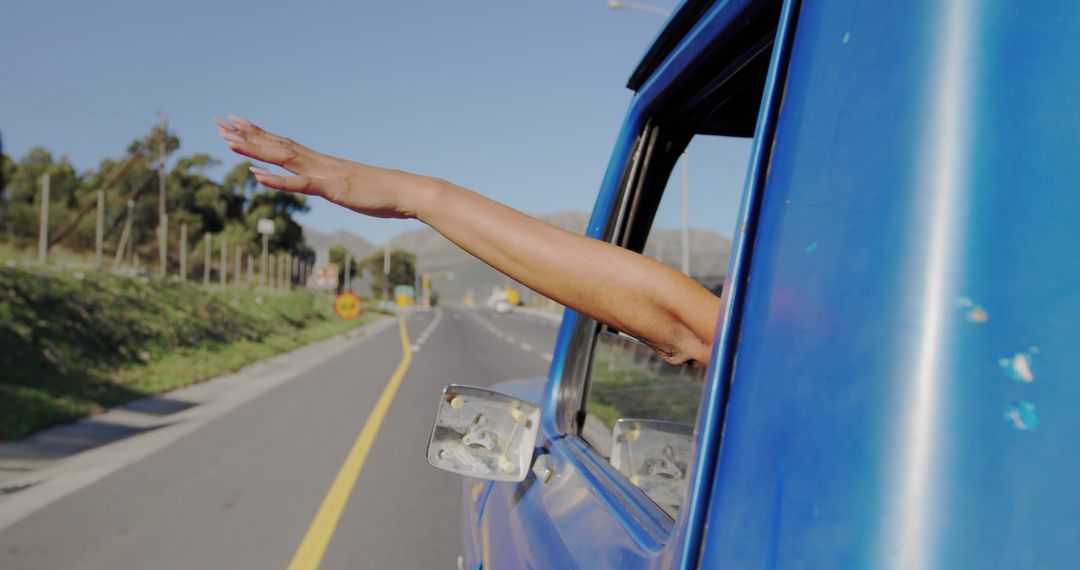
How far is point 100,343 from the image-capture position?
40.3 ft

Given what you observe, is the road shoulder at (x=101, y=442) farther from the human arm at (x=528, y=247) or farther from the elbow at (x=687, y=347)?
the elbow at (x=687, y=347)

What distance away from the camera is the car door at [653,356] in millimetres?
1116

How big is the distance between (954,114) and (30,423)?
348 inches

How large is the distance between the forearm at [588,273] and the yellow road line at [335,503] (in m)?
3.62

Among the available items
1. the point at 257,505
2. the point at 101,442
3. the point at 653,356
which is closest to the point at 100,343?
the point at 101,442

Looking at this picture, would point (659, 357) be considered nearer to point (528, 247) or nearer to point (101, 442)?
point (528, 247)

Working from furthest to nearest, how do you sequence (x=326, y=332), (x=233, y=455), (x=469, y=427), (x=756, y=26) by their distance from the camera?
(x=326, y=332) < (x=233, y=455) < (x=469, y=427) < (x=756, y=26)

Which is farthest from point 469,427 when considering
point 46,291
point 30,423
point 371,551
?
point 46,291

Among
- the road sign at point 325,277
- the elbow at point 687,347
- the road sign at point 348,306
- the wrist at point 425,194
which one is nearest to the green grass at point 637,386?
the elbow at point 687,347

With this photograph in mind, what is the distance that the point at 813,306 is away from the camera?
0.70m

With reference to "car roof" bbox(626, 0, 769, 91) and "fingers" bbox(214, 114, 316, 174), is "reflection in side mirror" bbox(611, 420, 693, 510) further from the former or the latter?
"fingers" bbox(214, 114, 316, 174)

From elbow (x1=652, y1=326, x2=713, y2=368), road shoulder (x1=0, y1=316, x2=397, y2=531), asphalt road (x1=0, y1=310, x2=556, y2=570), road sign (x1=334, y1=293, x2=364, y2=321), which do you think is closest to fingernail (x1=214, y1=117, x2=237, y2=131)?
elbow (x1=652, y1=326, x2=713, y2=368)

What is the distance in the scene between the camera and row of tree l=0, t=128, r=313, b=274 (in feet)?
148

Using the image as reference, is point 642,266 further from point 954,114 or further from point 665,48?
point 665,48
